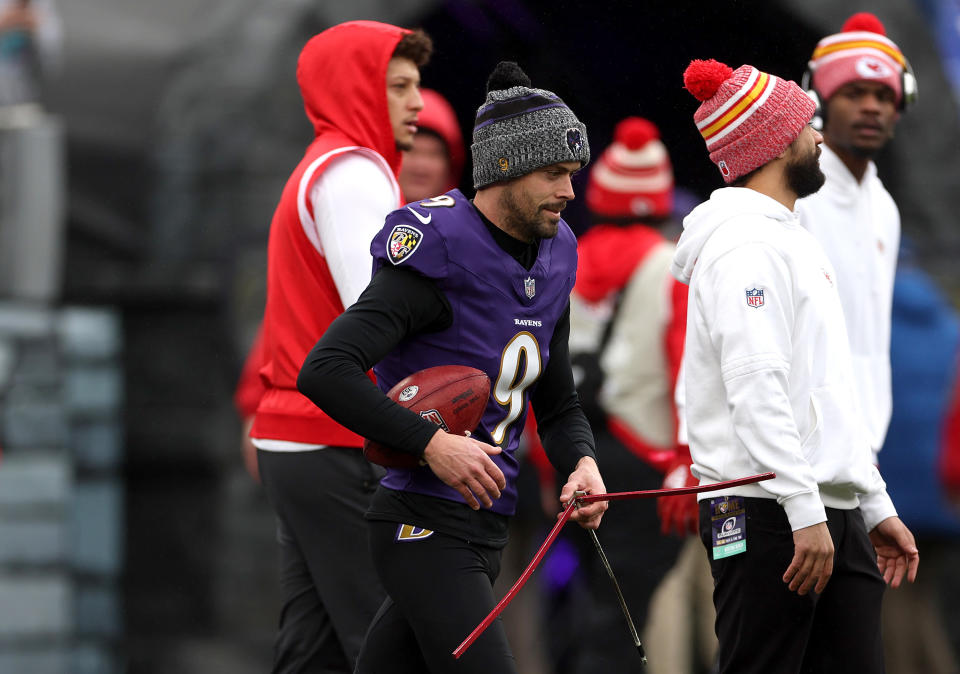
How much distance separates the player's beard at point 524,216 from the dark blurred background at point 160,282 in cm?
381

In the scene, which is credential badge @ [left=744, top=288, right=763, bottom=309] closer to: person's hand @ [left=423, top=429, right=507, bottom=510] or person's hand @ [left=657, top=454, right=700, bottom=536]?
person's hand @ [left=423, top=429, right=507, bottom=510]

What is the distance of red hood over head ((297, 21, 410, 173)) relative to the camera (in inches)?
173

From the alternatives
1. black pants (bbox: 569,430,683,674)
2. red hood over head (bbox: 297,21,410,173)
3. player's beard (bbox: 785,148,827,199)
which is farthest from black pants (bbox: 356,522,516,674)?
black pants (bbox: 569,430,683,674)

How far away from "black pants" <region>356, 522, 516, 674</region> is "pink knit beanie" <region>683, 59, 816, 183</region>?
1.15 metres

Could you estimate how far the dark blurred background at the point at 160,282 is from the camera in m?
7.79

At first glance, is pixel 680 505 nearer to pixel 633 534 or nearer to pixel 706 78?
pixel 633 534

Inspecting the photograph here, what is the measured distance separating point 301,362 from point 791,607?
1.42 metres

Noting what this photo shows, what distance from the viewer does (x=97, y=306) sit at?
9312 millimetres

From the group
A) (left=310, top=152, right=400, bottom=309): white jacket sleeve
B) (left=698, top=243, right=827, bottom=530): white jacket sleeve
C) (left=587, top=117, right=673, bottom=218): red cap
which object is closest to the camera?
(left=698, top=243, right=827, bottom=530): white jacket sleeve

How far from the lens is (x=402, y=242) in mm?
3473

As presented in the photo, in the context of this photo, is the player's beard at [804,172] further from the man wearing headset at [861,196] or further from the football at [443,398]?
the football at [443,398]

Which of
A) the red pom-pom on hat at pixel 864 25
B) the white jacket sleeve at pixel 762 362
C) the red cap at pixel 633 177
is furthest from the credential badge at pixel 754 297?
the red cap at pixel 633 177

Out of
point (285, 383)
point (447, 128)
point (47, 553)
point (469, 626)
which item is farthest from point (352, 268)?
point (47, 553)

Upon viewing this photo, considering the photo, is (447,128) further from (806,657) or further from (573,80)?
(806,657)
